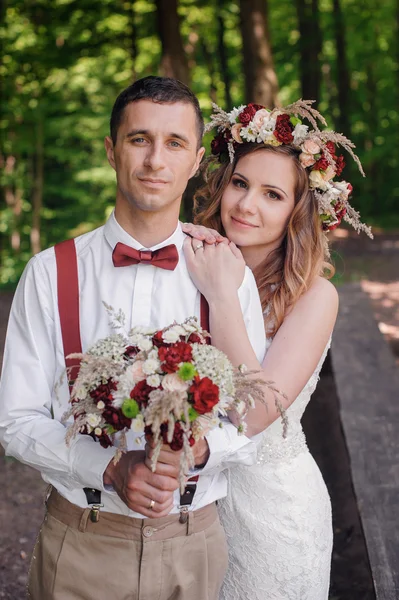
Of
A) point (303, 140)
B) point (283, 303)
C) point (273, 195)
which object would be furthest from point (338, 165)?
point (283, 303)

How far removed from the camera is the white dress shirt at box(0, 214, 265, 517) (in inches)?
91.6

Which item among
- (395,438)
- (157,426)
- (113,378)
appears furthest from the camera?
(395,438)

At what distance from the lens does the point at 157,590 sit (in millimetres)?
2445

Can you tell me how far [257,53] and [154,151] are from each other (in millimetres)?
10005

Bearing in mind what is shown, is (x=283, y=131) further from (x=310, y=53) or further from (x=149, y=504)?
(x=310, y=53)

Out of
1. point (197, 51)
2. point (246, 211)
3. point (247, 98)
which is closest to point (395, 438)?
point (246, 211)

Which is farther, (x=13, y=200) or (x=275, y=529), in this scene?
(x=13, y=200)

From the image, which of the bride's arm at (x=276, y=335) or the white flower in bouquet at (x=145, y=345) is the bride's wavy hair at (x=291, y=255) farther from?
the white flower in bouquet at (x=145, y=345)

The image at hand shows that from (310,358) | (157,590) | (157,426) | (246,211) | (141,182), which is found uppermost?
(141,182)

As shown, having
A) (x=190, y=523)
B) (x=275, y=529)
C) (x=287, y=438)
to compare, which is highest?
(x=190, y=523)

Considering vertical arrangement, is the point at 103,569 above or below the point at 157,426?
below

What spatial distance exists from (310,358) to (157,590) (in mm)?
1139

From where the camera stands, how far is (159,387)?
192cm

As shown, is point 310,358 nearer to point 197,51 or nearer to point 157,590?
point 157,590
